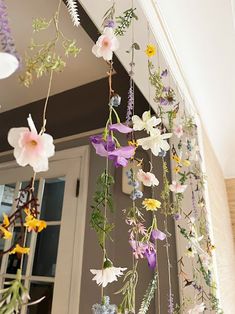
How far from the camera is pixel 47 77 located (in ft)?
4.55

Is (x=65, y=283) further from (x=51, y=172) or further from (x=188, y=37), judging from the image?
(x=188, y=37)

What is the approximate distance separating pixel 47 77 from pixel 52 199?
2.57 ft

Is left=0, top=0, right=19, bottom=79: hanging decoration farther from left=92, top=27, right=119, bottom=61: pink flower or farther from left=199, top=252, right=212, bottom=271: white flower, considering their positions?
left=199, top=252, right=212, bottom=271: white flower

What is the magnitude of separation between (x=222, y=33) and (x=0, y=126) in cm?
150

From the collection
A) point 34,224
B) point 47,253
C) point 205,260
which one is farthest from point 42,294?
point 34,224

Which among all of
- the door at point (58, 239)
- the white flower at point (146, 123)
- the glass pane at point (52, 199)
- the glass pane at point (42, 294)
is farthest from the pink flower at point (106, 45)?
the glass pane at point (42, 294)

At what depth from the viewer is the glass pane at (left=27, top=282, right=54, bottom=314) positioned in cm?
145

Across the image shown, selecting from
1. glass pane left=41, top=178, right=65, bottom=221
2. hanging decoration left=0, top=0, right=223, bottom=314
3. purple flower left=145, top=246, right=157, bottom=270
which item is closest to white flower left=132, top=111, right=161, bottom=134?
hanging decoration left=0, top=0, right=223, bottom=314

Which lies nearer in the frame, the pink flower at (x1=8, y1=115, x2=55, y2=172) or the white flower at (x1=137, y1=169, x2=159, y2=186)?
the pink flower at (x1=8, y1=115, x2=55, y2=172)

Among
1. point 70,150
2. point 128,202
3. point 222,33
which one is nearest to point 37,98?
point 70,150

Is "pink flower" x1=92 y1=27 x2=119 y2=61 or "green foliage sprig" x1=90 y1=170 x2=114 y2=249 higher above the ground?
"pink flower" x1=92 y1=27 x2=119 y2=61

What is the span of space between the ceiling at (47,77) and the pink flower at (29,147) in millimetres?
578

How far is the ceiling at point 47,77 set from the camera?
1016mm

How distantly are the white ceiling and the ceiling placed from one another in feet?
1.30
